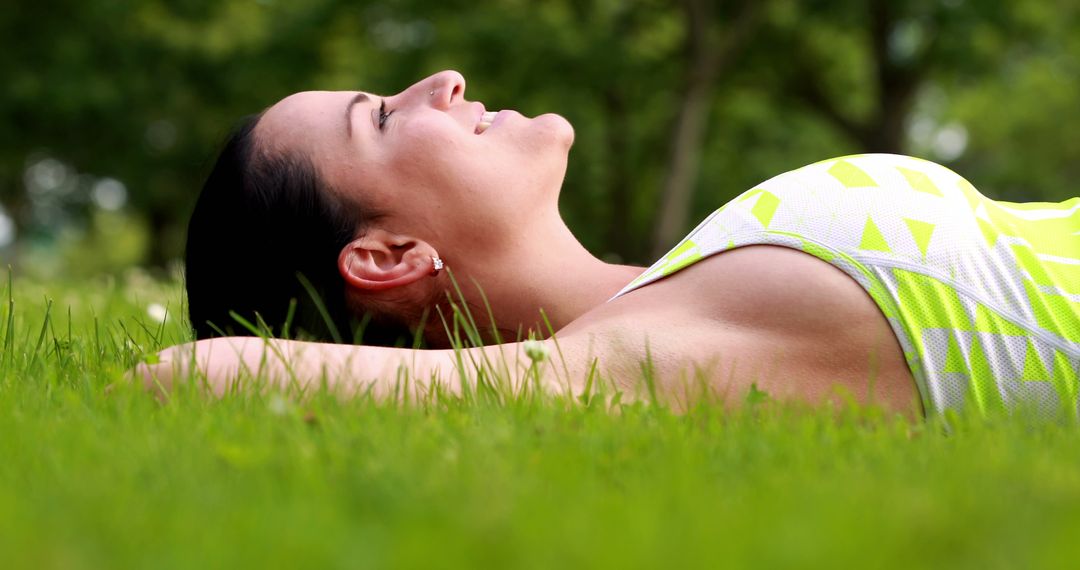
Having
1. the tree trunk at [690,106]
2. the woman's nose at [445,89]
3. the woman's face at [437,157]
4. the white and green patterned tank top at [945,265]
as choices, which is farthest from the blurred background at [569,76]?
the white and green patterned tank top at [945,265]

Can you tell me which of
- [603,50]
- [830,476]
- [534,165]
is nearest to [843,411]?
[830,476]

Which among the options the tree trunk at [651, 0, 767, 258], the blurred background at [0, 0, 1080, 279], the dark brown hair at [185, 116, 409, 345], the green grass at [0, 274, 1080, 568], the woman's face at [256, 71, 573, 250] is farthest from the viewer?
the blurred background at [0, 0, 1080, 279]

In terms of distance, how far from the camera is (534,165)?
158 inches

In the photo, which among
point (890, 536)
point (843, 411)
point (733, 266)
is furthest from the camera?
point (733, 266)

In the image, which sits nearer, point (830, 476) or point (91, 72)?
point (830, 476)

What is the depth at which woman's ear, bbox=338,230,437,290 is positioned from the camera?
4.00 m

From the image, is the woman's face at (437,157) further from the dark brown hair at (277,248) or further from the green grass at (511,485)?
the green grass at (511,485)

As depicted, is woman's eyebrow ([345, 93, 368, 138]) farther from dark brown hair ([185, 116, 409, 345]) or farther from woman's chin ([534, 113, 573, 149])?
woman's chin ([534, 113, 573, 149])

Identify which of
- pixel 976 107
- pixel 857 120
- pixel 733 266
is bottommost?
pixel 733 266

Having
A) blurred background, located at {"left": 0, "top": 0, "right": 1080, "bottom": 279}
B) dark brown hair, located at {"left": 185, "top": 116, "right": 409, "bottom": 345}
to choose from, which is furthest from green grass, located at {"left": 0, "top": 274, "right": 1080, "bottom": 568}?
blurred background, located at {"left": 0, "top": 0, "right": 1080, "bottom": 279}

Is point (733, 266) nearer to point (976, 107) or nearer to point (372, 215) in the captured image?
point (372, 215)

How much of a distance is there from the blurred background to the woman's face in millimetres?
16124

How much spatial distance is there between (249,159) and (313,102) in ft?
1.06

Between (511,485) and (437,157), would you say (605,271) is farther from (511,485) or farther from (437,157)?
(511,485)
